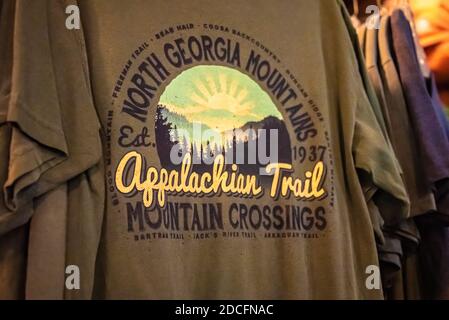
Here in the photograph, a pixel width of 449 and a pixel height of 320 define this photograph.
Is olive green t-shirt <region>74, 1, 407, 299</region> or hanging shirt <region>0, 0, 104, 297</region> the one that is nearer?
hanging shirt <region>0, 0, 104, 297</region>

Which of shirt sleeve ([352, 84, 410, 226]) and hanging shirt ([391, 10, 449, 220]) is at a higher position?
hanging shirt ([391, 10, 449, 220])

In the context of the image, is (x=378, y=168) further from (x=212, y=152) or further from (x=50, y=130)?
(x=50, y=130)

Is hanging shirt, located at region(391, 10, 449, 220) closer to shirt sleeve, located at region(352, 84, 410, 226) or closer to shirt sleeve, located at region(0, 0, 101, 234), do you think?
shirt sleeve, located at region(352, 84, 410, 226)

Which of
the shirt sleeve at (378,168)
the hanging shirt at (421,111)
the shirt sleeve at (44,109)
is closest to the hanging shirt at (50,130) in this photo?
the shirt sleeve at (44,109)

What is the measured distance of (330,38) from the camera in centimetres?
108

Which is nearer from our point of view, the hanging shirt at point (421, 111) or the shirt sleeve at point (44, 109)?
the shirt sleeve at point (44, 109)

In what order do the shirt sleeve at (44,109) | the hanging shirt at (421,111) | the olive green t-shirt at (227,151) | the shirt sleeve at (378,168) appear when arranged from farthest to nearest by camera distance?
the hanging shirt at (421,111) → the shirt sleeve at (378,168) → the olive green t-shirt at (227,151) → the shirt sleeve at (44,109)

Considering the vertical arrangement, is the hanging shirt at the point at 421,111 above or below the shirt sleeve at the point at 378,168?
above

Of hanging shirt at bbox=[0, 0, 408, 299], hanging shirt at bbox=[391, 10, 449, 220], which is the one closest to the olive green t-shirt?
hanging shirt at bbox=[0, 0, 408, 299]

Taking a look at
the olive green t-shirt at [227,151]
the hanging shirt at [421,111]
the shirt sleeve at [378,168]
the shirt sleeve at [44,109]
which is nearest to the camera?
the shirt sleeve at [44,109]

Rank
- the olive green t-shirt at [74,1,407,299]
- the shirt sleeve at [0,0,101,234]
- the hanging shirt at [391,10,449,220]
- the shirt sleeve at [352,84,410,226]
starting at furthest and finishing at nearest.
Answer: the hanging shirt at [391,10,449,220] → the shirt sleeve at [352,84,410,226] → the olive green t-shirt at [74,1,407,299] → the shirt sleeve at [0,0,101,234]

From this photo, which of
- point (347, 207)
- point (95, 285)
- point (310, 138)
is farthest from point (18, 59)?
point (347, 207)

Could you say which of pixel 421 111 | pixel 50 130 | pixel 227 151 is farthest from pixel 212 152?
pixel 421 111

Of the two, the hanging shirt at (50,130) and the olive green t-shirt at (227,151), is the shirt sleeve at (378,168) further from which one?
the hanging shirt at (50,130)
